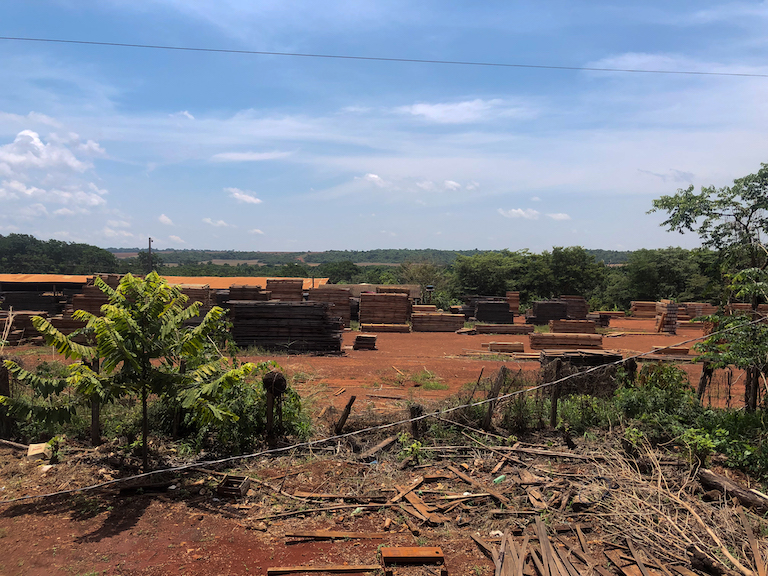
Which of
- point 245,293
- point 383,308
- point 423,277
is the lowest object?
point 383,308

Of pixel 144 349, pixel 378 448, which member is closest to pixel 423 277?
pixel 378 448

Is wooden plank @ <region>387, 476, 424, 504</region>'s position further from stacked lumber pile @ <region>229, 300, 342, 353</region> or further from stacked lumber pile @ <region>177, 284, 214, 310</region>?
stacked lumber pile @ <region>177, 284, 214, 310</region>

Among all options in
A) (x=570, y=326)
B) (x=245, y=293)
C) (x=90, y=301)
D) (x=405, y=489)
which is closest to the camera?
(x=405, y=489)

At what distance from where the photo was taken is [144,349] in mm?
6816

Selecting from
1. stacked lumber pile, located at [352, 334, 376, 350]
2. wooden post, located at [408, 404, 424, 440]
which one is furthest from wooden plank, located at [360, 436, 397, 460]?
stacked lumber pile, located at [352, 334, 376, 350]

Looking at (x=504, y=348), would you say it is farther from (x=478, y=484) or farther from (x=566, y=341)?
(x=478, y=484)

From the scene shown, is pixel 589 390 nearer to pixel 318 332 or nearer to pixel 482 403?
pixel 482 403

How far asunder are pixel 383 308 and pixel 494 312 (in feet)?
29.6

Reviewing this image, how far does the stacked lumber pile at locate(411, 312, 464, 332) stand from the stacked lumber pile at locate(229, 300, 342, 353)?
1112 cm

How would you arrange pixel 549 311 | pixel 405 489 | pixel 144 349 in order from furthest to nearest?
pixel 549 311 < pixel 144 349 < pixel 405 489

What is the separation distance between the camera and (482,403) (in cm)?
848

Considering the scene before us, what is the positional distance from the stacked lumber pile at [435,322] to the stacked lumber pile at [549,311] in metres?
7.05

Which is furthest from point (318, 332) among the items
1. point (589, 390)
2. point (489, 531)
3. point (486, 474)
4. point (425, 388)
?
point (489, 531)

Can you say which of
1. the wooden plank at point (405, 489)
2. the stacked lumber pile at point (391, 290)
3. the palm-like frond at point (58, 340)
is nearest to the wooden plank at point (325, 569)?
the wooden plank at point (405, 489)
